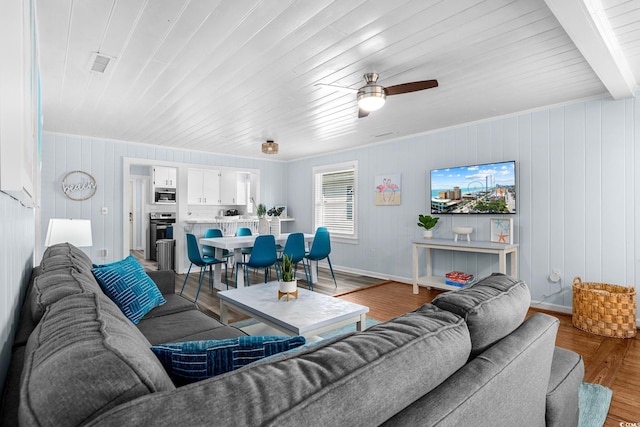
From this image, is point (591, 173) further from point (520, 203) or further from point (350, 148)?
point (350, 148)

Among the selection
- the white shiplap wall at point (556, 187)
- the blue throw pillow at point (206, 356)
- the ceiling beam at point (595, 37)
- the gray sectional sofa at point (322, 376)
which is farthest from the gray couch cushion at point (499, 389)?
the white shiplap wall at point (556, 187)

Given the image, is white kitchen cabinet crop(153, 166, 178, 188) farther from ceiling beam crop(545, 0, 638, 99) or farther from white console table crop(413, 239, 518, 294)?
ceiling beam crop(545, 0, 638, 99)

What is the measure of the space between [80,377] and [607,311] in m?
3.96

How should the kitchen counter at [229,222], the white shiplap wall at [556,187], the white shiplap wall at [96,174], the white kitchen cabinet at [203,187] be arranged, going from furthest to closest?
the white kitchen cabinet at [203,187], the kitchen counter at [229,222], the white shiplap wall at [96,174], the white shiplap wall at [556,187]

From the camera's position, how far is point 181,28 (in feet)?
6.93

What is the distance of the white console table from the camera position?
12.6 feet

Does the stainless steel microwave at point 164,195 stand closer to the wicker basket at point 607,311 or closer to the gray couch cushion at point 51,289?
the gray couch cushion at point 51,289

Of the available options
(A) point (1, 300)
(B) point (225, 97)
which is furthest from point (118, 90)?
(A) point (1, 300)

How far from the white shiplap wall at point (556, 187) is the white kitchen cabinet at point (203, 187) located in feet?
12.4

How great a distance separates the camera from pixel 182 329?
6.64ft

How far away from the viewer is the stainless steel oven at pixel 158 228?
7.41 metres

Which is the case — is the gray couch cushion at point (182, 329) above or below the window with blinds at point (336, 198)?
below

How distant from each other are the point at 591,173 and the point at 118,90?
484cm

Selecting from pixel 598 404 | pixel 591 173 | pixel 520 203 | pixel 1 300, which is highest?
pixel 591 173
